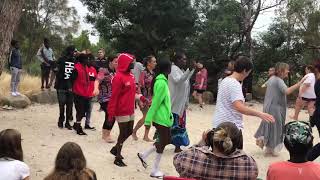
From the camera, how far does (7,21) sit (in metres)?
7.07

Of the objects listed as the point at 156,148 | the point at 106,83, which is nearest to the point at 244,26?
the point at 106,83

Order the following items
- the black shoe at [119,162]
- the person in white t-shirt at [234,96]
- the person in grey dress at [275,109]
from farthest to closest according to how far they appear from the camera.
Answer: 1. the person in grey dress at [275,109]
2. the black shoe at [119,162]
3. the person in white t-shirt at [234,96]

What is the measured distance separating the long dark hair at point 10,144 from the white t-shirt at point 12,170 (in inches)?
1.6

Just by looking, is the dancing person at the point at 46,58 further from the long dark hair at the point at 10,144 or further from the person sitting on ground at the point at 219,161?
the person sitting on ground at the point at 219,161

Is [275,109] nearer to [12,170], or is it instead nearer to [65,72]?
[65,72]

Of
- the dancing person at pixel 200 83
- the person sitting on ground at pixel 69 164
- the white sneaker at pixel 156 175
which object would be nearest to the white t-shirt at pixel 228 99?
the white sneaker at pixel 156 175

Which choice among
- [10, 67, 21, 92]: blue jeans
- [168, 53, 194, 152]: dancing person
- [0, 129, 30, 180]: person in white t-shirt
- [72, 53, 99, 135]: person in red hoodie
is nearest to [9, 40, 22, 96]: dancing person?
[10, 67, 21, 92]: blue jeans

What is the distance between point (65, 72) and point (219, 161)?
21.2 feet

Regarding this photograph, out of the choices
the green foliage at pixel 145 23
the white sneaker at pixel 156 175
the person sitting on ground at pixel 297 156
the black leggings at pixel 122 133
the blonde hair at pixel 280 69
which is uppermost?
the green foliage at pixel 145 23

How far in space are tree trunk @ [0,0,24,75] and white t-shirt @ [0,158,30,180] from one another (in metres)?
3.40

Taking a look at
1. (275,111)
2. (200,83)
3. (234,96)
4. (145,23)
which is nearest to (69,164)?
(234,96)

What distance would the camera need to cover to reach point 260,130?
884cm

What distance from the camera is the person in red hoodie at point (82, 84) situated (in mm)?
9367

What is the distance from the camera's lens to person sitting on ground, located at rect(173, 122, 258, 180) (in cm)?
355
